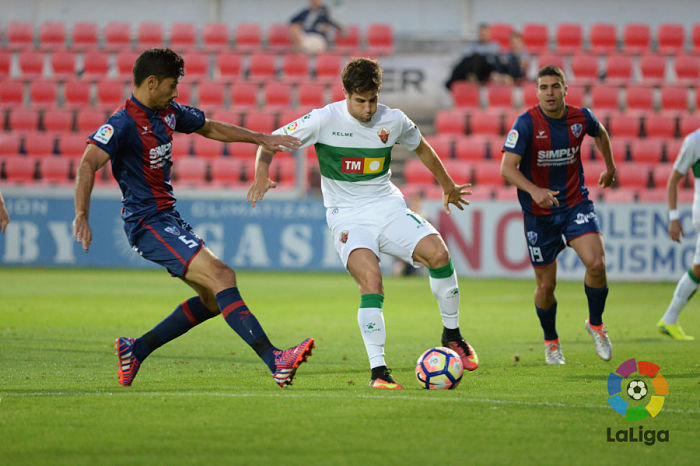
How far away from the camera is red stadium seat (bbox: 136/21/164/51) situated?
24188 mm

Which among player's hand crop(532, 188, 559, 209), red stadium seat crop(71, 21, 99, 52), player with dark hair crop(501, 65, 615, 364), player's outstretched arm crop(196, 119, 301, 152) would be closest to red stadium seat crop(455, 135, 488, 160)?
red stadium seat crop(71, 21, 99, 52)

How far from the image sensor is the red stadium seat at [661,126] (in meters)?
19.8

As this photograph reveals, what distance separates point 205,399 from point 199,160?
47.4 feet

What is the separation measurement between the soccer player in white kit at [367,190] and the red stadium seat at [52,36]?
64.5 ft

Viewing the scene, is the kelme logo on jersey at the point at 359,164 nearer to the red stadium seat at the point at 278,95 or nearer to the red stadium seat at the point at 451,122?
the red stadium seat at the point at 451,122

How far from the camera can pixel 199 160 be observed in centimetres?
1947

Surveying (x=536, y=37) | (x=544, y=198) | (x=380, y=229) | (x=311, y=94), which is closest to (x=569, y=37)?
(x=536, y=37)

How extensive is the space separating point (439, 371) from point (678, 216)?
13.9ft

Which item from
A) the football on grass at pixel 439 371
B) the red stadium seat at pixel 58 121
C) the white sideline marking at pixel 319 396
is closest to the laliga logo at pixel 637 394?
the white sideline marking at pixel 319 396

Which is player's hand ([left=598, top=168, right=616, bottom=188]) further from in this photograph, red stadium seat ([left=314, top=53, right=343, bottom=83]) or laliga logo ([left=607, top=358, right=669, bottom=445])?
red stadium seat ([left=314, top=53, right=343, bottom=83])

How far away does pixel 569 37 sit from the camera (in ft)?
77.1

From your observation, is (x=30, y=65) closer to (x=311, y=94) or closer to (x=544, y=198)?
(x=311, y=94)

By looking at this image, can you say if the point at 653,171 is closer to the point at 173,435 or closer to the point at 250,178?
the point at 250,178

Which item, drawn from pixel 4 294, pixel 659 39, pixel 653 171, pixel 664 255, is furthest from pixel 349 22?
pixel 4 294
